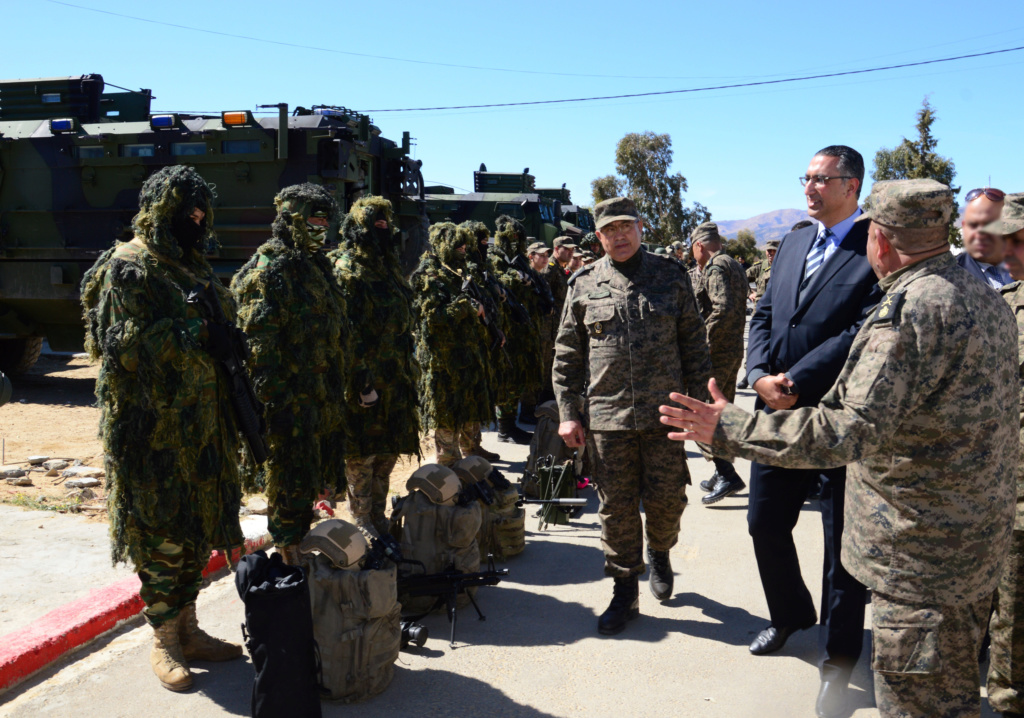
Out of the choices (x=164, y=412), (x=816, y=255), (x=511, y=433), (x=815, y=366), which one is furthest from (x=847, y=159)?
(x=511, y=433)

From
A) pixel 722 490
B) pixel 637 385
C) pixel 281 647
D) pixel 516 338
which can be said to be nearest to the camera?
pixel 281 647

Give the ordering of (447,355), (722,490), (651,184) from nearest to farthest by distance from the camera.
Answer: (722,490) → (447,355) → (651,184)

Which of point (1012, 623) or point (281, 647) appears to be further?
point (281, 647)

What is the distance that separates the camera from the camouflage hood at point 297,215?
14.5 ft

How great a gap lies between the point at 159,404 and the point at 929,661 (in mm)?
2877

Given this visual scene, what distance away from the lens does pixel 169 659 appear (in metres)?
3.49

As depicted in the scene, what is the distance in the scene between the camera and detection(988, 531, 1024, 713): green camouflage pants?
289cm

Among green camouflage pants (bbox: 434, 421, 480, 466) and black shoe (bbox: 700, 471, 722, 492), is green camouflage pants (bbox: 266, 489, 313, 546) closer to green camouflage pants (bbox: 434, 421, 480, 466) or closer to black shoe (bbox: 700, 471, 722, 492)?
green camouflage pants (bbox: 434, 421, 480, 466)

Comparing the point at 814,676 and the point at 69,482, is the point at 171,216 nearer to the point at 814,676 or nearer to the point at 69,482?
the point at 814,676

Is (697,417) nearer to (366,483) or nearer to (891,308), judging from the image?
(891,308)

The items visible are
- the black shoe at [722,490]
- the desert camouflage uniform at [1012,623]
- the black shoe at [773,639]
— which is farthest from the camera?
the black shoe at [722,490]

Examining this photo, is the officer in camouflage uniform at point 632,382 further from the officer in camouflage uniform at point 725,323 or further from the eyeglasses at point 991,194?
the officer in camouflage uniform at point 725,323

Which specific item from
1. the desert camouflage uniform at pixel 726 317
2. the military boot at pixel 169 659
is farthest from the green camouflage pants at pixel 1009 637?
the desert camouflage uniform at pixel 726 317

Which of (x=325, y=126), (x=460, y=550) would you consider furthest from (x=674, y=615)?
(x=325, y=126)
